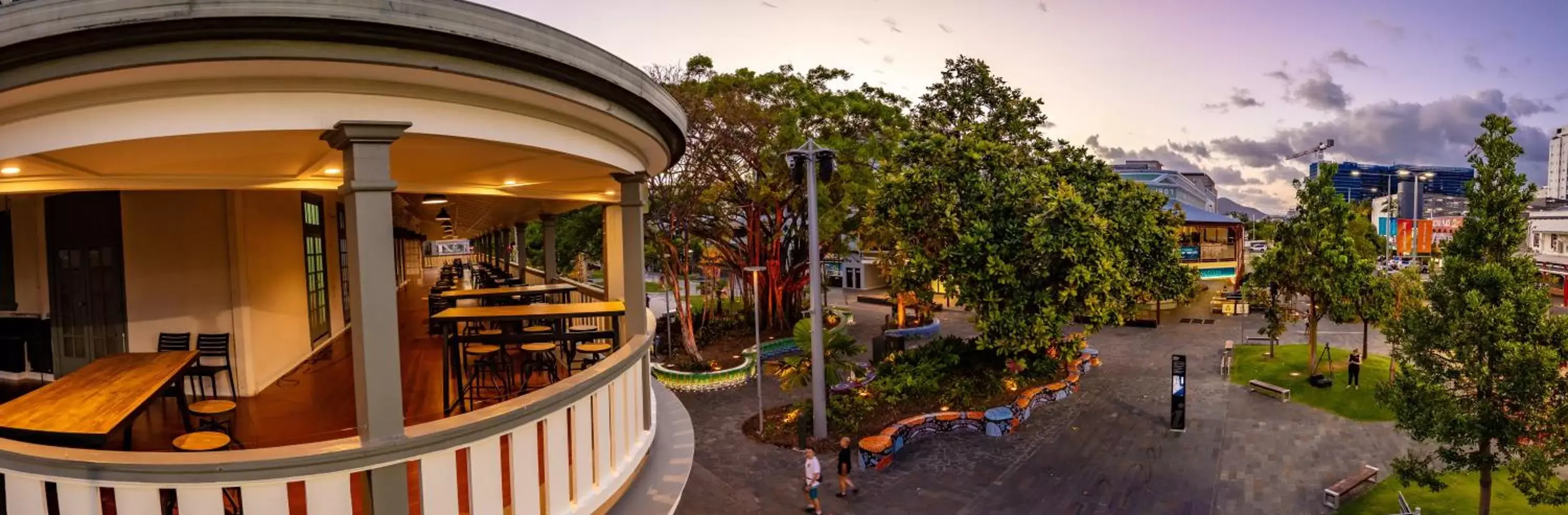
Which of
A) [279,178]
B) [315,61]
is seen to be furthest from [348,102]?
[279,178]

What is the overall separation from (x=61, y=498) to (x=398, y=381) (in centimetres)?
167

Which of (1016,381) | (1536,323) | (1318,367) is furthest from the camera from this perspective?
(1318,367)

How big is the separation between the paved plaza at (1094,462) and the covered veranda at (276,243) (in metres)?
6.20

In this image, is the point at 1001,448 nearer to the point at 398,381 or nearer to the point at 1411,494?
the point at 1411,494

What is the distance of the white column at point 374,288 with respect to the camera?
3596 mm

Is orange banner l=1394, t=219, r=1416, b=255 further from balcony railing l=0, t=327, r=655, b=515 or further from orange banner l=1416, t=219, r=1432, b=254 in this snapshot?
balcony railing l=0, t=327, r=655, b=515

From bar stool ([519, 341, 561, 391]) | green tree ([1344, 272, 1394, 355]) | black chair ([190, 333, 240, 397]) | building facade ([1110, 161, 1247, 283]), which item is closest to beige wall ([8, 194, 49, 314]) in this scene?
black chair ([190, 333, 240, 397])

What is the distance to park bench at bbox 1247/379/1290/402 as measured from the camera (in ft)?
61.5

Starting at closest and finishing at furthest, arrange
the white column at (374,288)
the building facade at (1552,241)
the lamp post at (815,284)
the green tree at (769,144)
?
the white column at (374,288)
the lamp post at (815,284)
the green tree at (769,144)
the building facade at (1552,241)

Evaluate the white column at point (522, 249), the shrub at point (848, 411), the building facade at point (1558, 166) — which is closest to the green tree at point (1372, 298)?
the shrub at point (848, 411)

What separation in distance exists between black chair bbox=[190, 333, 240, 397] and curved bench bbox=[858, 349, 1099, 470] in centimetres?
1031

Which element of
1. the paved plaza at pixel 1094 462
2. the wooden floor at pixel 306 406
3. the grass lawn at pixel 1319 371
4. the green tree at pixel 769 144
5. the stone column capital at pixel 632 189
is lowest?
the paved plaza at pixel 1094 462

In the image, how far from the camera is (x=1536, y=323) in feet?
30.6

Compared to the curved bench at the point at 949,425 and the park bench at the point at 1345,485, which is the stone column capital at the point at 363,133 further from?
the park bench at the point at 1345,485
